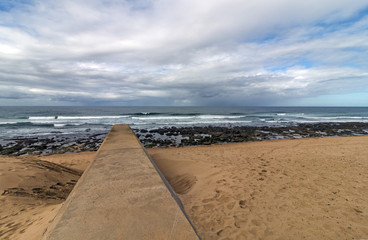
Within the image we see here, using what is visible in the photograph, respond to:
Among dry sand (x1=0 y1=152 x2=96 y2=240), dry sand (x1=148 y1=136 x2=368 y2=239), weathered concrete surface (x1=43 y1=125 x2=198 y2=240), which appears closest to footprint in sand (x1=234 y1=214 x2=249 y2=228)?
dry sand (x1=148 y1=136 x2=368 y2=239)

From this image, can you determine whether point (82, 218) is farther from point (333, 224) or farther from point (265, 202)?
point (333, 224)

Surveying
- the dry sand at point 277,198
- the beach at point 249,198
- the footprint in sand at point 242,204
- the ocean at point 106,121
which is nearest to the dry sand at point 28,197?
the beach at point 249,198

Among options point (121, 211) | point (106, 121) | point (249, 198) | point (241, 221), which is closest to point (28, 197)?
point (121, 211)

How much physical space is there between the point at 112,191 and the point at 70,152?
10644 mm

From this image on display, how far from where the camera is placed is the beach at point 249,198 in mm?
3049

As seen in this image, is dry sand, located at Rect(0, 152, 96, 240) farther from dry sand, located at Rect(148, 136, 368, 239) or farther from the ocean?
the ocean

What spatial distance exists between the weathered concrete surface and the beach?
75cm

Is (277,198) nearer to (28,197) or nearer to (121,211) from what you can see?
(121,211)

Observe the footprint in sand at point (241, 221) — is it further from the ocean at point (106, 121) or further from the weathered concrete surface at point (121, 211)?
the ocean at point (106, 121)

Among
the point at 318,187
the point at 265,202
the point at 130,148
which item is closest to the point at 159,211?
the point at 265,202

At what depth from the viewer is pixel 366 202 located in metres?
3.96

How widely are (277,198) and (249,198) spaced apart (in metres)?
0.65

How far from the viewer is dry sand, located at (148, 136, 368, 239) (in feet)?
10.2

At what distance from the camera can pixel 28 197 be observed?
13.3ft
